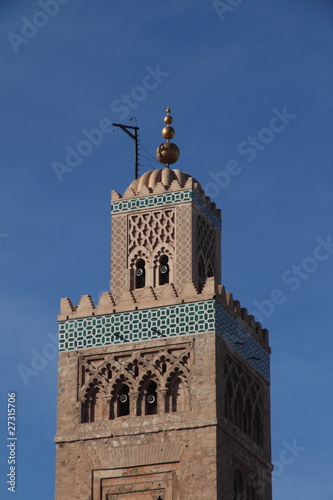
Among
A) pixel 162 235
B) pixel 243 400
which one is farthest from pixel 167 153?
pixel 243 400

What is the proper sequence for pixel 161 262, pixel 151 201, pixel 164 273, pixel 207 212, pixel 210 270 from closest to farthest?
1. pixel 164 273
2. pixel 161 262
3. pixel 151 201
4. pixel 210 270
5. pixel 207 212

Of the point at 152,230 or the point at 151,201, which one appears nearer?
the point at 152,230

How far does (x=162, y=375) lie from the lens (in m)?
30.8

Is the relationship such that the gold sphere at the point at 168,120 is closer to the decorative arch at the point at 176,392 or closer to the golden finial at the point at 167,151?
the golden finial at the point at 167,151

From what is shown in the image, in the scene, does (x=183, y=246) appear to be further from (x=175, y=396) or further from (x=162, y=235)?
(x=175, y=396)

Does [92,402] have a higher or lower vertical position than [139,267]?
lower

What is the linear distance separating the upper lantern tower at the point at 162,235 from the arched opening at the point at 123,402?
2.02m

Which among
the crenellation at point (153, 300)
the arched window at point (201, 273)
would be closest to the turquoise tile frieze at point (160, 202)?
the arched window at point (201, 273)

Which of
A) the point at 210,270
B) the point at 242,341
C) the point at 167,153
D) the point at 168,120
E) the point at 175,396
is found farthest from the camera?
the point at 168,120

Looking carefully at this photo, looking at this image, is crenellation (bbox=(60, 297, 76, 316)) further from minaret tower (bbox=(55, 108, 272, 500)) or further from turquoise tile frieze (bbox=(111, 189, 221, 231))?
turquoise tile frieze (bbox=(111, 189, 221, 231))

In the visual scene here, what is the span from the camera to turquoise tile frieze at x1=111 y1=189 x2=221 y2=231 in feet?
107

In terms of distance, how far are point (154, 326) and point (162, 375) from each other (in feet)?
3.22

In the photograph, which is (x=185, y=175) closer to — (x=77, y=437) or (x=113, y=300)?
(x=113, y=300)

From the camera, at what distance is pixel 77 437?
1220 inches
